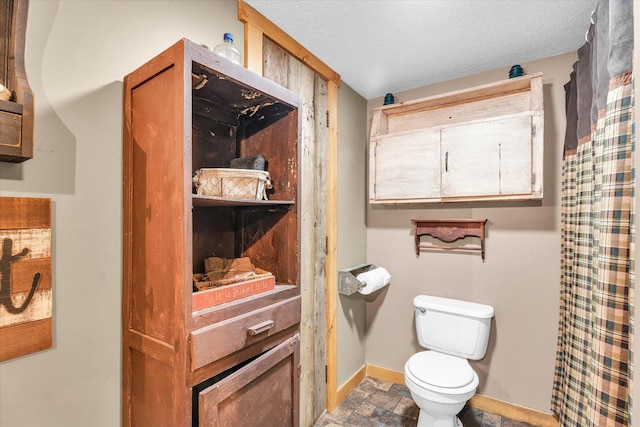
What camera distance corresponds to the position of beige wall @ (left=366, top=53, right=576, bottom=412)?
195 cm

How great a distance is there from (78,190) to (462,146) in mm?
2051

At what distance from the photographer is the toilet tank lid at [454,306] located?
1.98 m

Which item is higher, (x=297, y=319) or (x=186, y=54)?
(x=186, y=54)

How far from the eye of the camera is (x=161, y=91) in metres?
0.92

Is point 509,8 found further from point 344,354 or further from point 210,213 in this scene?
point 344,354

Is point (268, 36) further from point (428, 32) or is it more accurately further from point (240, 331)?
point (240, 331)

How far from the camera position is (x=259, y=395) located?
109 cm

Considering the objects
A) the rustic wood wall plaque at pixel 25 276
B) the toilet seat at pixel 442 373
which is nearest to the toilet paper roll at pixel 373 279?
Result: the toilet seat at pixel 442 373

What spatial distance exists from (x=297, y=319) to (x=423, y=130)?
63.3 inches

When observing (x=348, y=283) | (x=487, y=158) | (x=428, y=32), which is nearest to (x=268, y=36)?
(x=428, y=32)

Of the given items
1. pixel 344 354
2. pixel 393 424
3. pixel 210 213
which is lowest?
pixel 393 424

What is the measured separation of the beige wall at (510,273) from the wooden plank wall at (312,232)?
73 cm

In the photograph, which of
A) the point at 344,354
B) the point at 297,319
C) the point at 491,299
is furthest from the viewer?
the point at 344,354

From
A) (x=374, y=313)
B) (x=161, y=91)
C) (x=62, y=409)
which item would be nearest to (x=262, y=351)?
(x=62, y=409)
